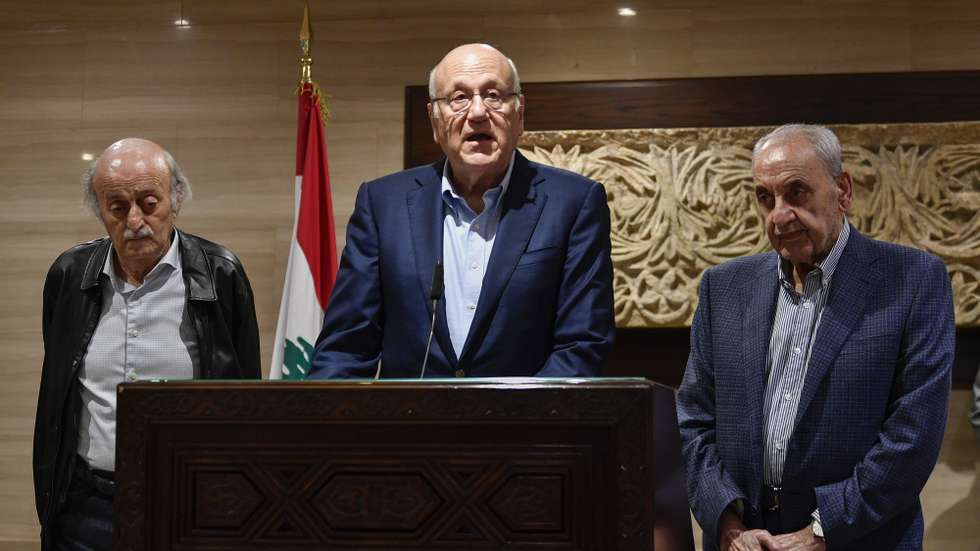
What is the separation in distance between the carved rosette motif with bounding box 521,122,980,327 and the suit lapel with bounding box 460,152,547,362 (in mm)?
1912

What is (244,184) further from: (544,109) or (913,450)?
(913,450)

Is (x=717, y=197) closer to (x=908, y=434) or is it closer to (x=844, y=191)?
(x=844, y=191)

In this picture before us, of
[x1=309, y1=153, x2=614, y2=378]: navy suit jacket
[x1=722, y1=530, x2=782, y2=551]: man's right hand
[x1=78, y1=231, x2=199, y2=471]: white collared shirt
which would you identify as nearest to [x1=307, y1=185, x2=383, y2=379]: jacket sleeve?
[x1=309, y1=153, x2=614, y2=378]: navy suit jacket

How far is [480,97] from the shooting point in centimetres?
243

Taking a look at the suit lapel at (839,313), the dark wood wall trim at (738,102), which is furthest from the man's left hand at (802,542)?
the dark wood wall trim at (738,102)

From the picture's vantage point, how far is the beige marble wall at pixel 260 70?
4.45 m

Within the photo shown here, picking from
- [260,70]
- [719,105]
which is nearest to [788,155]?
[719,105]

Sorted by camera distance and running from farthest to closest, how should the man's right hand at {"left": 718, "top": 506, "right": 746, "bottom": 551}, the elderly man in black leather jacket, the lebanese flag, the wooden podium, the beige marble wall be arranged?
1. the beige marble wall
2. the lebanese flag
3. the elderly man in black leather jacket
4. the man's right hand at {"left": 718, "top": 506, "right": 746, "bottom": 551}
5. the wooden podium

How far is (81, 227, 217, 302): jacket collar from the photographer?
9.25ft

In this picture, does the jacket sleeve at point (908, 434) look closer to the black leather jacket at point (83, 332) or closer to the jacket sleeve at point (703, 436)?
the jacket sleeve at point (703, 436)

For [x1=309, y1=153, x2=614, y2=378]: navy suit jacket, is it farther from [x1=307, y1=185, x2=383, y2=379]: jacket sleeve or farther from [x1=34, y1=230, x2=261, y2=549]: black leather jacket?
[x1=34, y1=230, x2=261, y2=549]: black leather jacket

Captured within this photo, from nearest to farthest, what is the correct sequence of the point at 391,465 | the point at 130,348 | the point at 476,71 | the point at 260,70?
the point at 391,465 → the point at 476,71 → the point at 130,348 → the point at 260,70

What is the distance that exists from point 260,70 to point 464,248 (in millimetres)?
2617

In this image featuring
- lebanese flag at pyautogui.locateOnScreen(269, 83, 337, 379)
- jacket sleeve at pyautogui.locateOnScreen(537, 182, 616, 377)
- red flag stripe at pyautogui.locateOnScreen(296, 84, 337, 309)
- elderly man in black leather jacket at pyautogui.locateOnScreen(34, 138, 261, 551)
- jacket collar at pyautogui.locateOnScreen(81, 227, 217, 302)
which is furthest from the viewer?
red flag stripe at pyautogui.locateOnScreen(296, 84, 337, 309)
